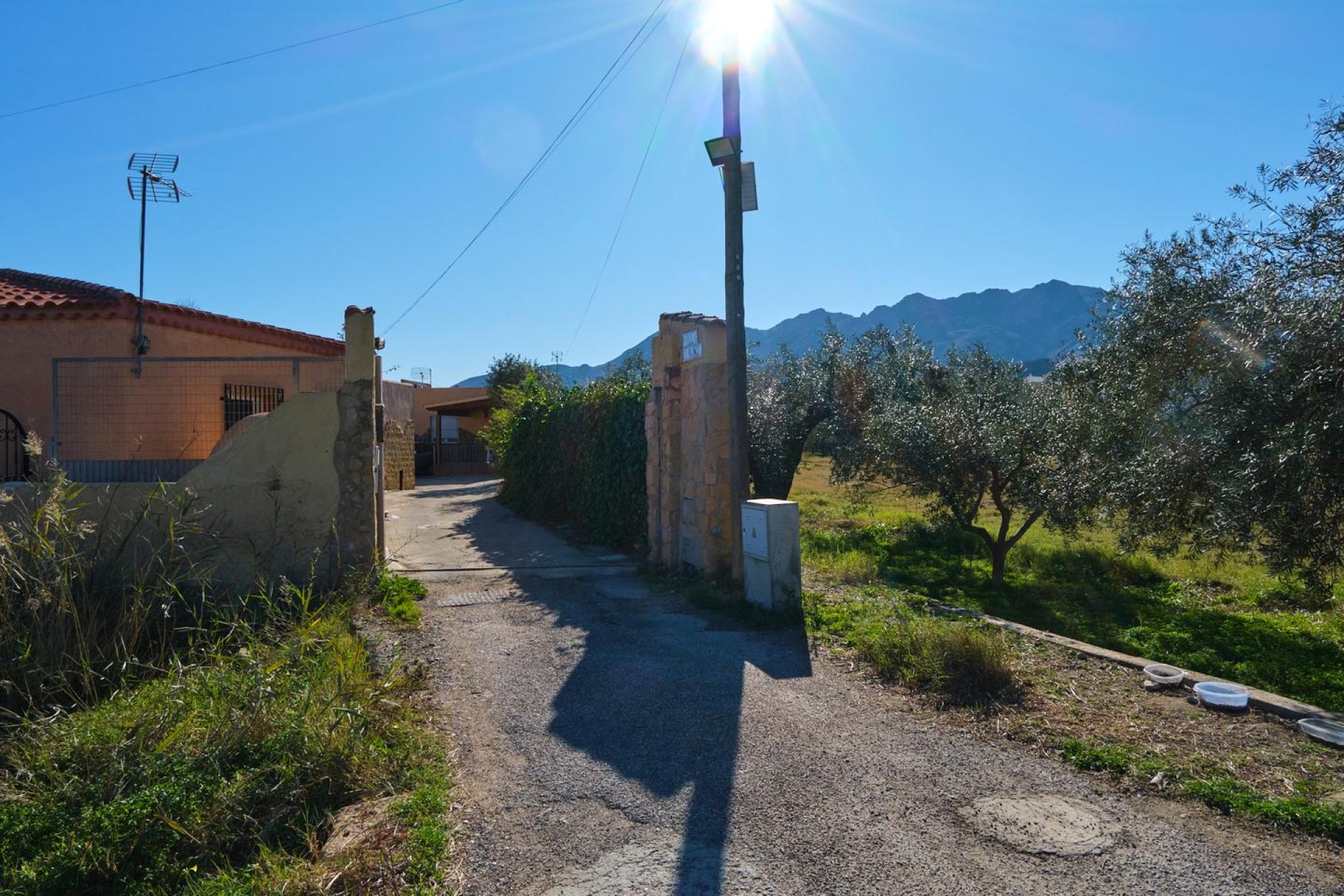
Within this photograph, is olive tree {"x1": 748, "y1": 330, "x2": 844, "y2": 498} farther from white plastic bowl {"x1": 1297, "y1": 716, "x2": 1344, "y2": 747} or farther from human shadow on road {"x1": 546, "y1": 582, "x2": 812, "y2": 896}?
white plastic bowl {"x1": 1297, "y1": 716, "x2": 1344, "y2": 747}

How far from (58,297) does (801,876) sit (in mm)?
11547

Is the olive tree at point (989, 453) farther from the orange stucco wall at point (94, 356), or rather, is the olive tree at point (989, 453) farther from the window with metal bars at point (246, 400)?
the orange stucco wall at point (94, 356)

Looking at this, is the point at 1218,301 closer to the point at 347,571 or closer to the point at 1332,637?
the point at 1332,637

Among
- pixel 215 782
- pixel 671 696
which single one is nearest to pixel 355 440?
pixel 671 696

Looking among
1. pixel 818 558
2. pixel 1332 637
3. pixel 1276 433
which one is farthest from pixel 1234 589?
pixel 1276 433

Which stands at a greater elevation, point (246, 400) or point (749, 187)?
point (749, 187)

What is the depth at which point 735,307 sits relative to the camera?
8.38 m

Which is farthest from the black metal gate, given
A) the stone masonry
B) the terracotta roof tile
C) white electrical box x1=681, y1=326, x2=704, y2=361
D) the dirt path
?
white electrical box x1=681, y1=326, x2=704, y2=361

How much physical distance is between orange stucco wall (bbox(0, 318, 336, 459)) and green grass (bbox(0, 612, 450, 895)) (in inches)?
211

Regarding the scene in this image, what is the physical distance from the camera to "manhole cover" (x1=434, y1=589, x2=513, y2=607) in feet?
26.9

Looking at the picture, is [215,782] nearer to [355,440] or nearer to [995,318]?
[355,440]

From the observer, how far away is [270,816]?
3820mm

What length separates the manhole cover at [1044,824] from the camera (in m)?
3.42

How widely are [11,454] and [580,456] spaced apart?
286 inches
